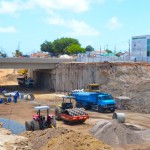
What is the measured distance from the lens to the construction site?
23.4 m

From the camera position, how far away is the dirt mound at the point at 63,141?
72.6 ft

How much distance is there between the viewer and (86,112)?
4184 cm

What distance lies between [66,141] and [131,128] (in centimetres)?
799

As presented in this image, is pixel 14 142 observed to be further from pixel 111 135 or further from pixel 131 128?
pixel 131 128

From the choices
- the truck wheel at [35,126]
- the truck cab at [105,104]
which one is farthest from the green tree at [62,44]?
the truck wheel at [35,126]

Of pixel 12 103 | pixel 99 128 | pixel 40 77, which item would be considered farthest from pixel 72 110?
pixel 40 77

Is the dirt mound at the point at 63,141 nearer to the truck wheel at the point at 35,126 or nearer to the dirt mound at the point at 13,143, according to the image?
the dirt mound at the point at 13,143

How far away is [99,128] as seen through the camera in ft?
90.7

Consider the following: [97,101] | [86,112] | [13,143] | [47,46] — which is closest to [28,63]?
[97,101]

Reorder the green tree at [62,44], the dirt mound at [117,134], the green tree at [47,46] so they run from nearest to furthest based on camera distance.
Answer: the dirt mound at [117,134] < the green tree at [62,44] < the green tree at [47,46]

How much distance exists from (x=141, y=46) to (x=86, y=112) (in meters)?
45.0

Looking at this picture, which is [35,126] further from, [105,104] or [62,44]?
[62,44]

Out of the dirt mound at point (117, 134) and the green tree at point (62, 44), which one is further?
the green tree at point (62, 44)

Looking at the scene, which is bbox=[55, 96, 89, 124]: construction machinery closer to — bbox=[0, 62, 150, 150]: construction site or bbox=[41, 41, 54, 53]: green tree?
bbox=[0, 62, 150, 150]: construction site
